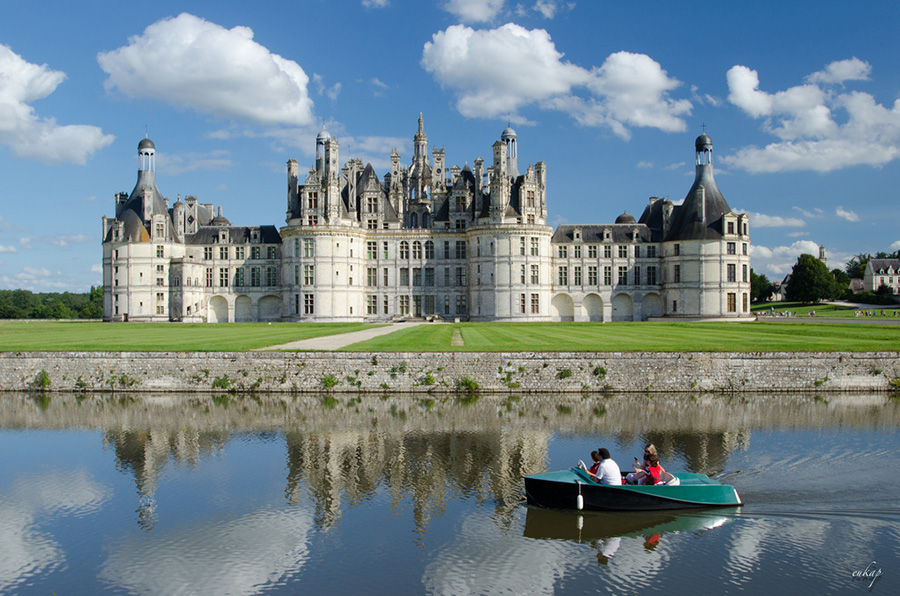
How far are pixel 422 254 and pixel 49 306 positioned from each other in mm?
84986

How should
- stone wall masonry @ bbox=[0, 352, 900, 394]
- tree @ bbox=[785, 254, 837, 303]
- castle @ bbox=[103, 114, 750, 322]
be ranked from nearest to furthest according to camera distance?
1. stone wall masonry @ bbox=[0, 352, 900, 394]
2. castle @ bbox=[103, 114, 750, 322]
3. tree @ bbox=[785, 254, 837, 303]

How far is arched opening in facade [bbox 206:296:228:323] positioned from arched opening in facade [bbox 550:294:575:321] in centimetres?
3283

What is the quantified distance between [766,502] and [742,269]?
2224 inches

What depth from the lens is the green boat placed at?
15.3 metres

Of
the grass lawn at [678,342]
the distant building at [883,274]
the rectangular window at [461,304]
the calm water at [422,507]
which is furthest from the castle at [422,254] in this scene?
the distant building at [883,274]

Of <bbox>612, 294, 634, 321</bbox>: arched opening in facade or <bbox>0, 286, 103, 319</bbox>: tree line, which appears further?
<bbox>0, 286, 103, 319</bbox>: tree line

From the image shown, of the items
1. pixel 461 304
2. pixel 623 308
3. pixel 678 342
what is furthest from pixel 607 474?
pixel 623 308

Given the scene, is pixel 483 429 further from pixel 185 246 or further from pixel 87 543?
pixel 185 246

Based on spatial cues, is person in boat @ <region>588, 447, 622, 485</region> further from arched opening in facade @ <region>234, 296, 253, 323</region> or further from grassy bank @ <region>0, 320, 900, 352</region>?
arched opening in facade @ <region>234, 296, 253, 323</region>

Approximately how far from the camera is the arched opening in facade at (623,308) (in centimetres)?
7294

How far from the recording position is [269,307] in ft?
243

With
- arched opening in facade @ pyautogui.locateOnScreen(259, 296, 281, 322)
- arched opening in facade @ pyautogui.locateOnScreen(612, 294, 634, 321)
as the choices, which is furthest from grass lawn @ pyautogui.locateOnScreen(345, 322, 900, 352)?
arched opening in facade @ pyautogui.locateOnScreen(259, 296, 281, 322)

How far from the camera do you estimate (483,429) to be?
23781 millimetres

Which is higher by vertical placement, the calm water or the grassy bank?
the grassy bank
